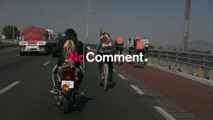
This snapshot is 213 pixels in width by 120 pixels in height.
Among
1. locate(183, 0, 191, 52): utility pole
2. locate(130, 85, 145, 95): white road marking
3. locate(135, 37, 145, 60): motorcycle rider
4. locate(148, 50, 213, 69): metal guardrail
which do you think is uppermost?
locate(183, 0, 191, 52): utility pole

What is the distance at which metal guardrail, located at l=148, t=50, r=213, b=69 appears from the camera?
16.4 meters

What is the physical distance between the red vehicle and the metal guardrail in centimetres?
1042

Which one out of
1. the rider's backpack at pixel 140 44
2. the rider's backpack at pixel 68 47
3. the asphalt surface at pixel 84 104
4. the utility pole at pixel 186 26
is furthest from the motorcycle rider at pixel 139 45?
the rider's backpack at pixel 68 47

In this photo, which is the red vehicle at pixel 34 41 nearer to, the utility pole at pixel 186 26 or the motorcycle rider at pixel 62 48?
the utility pole at pixel 186 26

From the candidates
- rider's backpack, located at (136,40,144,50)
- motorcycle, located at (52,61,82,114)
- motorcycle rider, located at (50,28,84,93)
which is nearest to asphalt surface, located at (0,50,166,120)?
motorcycle, located at (52,61,82,114)

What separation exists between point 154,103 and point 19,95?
3.65 m

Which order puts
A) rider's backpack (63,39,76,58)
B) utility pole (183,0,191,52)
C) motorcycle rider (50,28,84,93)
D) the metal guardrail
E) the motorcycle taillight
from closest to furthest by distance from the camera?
1. the motorcycle taillight
2. rider's backpack (63,39,76,58)
3. motorcycle rider (50,28,84,93)
4. the metal guardrail
5. utility pole (183,0,191,52)

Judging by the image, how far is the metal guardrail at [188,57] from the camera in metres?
16.4

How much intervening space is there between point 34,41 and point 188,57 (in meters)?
16.5

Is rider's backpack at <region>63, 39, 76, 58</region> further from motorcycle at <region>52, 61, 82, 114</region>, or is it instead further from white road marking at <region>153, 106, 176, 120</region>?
white road marking at <region>153, 106, 176, 120</region>

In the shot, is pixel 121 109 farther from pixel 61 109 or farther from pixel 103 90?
pixel 103 90

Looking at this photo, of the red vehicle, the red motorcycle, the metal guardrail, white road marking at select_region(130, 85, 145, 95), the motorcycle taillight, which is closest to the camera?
the red motorcycle

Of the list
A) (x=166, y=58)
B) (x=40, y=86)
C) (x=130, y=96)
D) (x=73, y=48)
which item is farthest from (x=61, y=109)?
(x=166, y=58)

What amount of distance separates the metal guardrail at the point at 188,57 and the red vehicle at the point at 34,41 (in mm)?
10423
